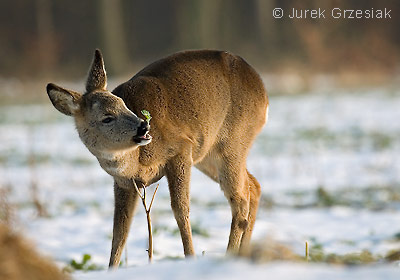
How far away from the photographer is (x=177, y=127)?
6.06m

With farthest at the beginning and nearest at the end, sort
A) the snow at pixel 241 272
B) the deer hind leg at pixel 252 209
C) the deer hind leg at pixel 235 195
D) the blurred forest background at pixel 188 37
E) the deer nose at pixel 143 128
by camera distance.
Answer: the blurred forest background at pixel 188 37 → the deer hind leg at pixel 252 209 → the deer hind leg at pixel 235 195 → the deer nose at pixel 143 128 → the snow at pixel 241 272

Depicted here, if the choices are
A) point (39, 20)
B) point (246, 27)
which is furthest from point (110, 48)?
point (246, 27)

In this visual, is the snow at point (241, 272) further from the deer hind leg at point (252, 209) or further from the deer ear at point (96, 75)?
the deer hind leg at point (252, 209)

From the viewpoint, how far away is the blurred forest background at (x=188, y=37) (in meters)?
32.4

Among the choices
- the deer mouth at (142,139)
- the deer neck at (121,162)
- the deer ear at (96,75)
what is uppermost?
the deer ear at (96,75)

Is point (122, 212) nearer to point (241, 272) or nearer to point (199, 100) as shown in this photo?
point (199, 100)

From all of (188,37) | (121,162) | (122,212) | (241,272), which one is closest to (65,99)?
(121,162)

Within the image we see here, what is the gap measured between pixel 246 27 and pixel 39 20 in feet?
37.8

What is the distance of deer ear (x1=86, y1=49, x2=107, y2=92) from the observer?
586 centimetres

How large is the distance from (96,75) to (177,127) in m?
0.78

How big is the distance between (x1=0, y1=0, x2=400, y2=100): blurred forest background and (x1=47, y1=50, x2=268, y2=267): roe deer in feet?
74.8

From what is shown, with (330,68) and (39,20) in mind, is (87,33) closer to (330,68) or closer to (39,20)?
(39,20)

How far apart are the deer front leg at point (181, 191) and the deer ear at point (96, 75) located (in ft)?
2.80

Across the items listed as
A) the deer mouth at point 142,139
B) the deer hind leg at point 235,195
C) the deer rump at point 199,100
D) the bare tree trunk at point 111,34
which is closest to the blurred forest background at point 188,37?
the bare tree trunk at point 111,34
